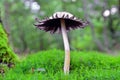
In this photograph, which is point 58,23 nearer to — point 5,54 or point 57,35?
point 5,54

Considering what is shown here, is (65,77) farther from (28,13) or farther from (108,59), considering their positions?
(28,13)

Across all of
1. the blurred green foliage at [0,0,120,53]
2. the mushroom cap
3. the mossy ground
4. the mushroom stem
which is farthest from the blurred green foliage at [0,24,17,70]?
the blurred green foliage at [0,0,120,53]

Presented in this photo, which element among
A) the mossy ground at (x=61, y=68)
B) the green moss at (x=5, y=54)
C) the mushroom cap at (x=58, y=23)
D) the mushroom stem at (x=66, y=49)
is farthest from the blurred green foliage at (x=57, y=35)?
the mushroom stem at (x=66, y=49)

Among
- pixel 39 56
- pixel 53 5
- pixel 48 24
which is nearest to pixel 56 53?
pixel 39 56

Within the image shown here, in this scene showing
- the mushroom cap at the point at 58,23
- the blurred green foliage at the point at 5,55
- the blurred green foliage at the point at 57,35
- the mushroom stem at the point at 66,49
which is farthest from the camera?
the blurred green foliage at the point at 57,35

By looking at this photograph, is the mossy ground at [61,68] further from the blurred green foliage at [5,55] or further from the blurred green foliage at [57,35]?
the blurred green foliage at [57,35]

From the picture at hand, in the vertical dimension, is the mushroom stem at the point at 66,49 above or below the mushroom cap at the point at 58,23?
below
